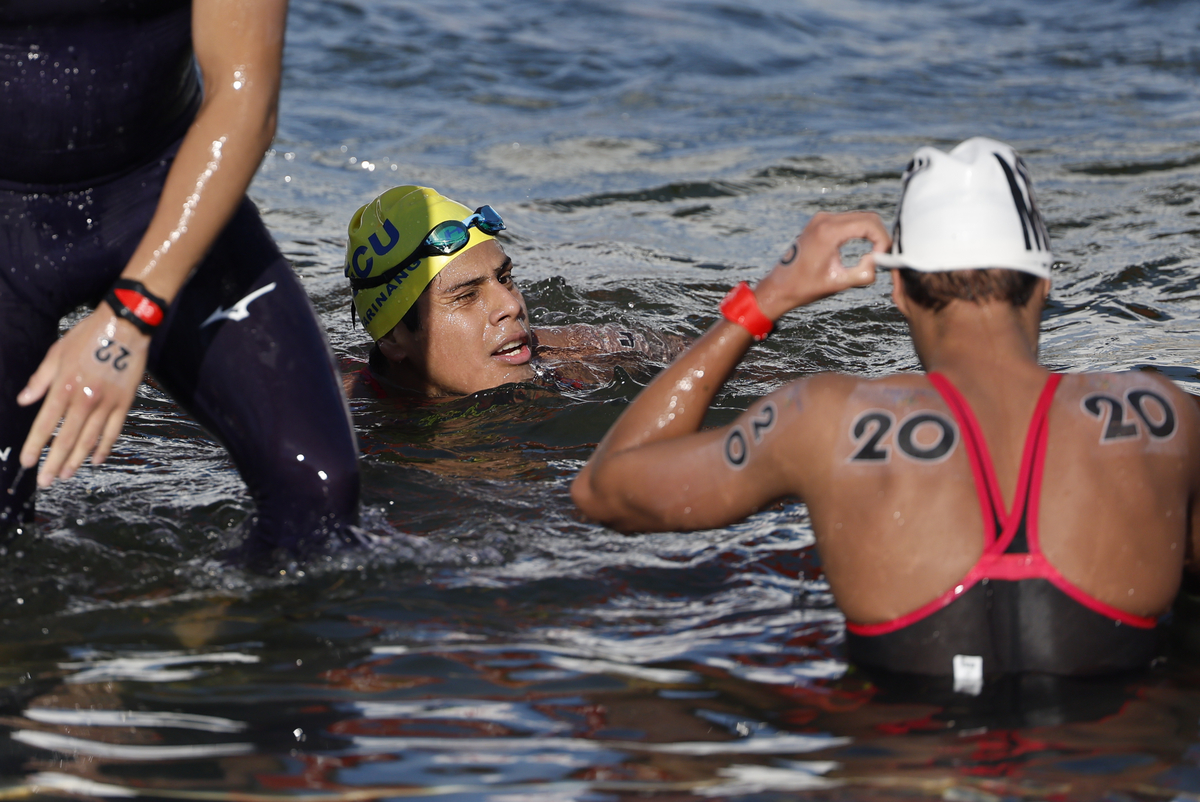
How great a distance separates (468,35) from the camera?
19484 mm

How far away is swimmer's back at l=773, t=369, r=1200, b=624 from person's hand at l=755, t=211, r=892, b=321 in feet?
1.19

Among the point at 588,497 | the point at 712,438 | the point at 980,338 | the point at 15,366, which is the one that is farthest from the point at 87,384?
the point at 980,338

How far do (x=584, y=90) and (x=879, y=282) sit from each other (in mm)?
8188

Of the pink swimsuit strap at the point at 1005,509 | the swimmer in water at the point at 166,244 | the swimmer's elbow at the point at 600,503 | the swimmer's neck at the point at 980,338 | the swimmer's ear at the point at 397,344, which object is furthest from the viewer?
the swimmer's ear at the point at 397,344

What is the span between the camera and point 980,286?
11.0 feet

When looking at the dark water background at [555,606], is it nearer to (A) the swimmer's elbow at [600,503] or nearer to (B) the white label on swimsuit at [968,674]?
(B) the white label on swimsuit at [968,674]

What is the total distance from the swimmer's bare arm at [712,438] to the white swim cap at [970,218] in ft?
0.32

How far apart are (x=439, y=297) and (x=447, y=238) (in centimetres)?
30

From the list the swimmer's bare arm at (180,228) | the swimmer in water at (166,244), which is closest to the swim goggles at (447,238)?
the swimmer in water at (166,244)

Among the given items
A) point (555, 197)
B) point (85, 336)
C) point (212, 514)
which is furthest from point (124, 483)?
point (555, 197)

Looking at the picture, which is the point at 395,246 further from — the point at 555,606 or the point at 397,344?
the point at 555,606

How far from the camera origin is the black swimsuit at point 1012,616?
318 centimetres

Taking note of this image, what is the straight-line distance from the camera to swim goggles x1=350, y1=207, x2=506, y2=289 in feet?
21.6

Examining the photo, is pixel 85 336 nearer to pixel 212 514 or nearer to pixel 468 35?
pixel 212 514
